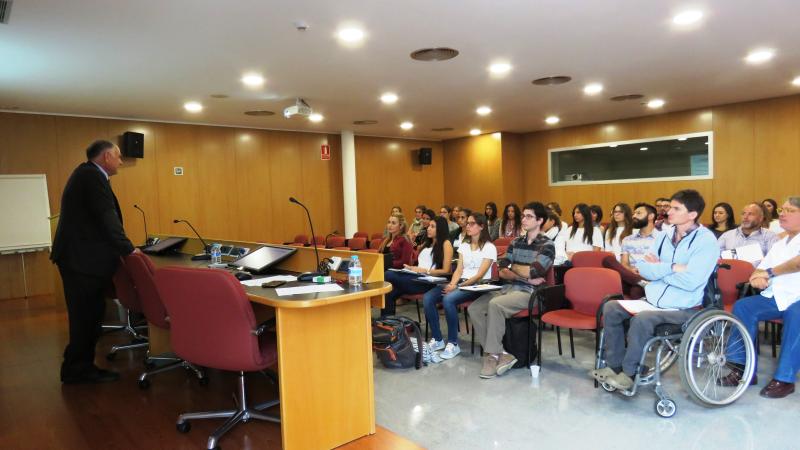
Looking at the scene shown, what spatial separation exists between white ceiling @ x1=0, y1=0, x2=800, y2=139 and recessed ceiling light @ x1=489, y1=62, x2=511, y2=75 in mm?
113

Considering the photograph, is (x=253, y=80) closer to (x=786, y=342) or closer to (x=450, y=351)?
(x=450, y=351)

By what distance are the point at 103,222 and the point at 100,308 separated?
646 mm

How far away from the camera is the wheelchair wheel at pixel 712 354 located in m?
2.96

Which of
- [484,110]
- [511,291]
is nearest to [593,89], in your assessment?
[484,110]

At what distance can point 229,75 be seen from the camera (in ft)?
18.9

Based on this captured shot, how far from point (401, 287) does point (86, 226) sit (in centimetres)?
254

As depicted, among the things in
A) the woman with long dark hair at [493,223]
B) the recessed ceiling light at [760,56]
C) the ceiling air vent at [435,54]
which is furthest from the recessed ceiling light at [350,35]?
the woman with long dark hair at [493,223]

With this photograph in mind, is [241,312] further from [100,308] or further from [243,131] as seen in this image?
[243,131]

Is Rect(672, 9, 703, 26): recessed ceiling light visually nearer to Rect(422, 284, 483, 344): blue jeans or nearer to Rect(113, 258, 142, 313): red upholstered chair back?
Rect(422, 284, 483, 344): blue jeans

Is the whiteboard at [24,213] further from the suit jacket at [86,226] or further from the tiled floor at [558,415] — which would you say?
the tiled floor at [558,415]

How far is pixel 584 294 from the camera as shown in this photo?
3.77 metres

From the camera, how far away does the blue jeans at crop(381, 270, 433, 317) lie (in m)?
4.76

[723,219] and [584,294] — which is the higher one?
[723,219]

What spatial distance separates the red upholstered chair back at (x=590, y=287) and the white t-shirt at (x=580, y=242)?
223 centimetres
